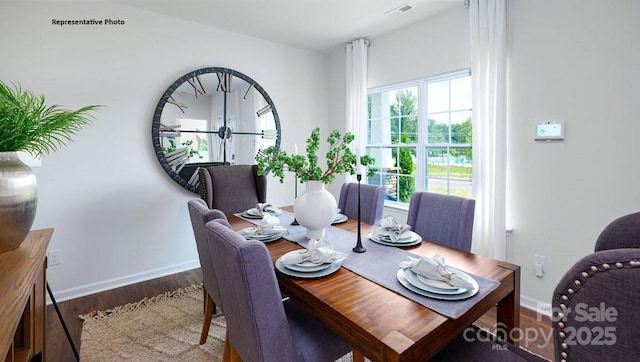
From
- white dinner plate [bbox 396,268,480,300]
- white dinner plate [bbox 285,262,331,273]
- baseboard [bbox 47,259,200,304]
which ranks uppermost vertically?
white dinner plate [bbox 285,262,331,273]

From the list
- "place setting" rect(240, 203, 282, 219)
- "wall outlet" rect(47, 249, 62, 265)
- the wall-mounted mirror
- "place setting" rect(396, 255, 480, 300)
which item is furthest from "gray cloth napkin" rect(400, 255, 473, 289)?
"wall outlet" rect(47, 249, 62, 265)

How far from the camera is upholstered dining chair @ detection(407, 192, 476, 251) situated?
68.6 inches

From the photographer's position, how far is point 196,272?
3.20 metres

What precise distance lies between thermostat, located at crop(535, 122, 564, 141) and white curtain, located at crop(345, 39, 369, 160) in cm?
184

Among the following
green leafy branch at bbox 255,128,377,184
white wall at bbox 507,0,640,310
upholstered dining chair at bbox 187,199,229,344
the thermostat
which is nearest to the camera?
upholstered dining chair at bbox 187,199,229,344

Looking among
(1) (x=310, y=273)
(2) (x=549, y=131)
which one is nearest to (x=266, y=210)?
(1) (x=310, y=273)

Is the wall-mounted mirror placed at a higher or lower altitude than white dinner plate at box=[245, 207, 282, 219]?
higher

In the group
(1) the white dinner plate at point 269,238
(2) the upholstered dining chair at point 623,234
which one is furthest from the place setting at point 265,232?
(2) the upholstered dining chair at point 623,234

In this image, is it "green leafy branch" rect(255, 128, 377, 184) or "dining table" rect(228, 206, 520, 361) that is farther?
"green leafy branch" rect(255, 128, 377, 184)

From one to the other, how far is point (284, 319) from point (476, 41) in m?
2.75

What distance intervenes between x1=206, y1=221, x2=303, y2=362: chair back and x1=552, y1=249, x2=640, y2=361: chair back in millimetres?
798

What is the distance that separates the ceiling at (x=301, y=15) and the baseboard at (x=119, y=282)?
2536 mm

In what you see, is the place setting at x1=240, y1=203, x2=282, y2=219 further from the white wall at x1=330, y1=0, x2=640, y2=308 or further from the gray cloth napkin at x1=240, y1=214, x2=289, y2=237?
the white wall at x1=330, y1=0, x2=640, y2=308

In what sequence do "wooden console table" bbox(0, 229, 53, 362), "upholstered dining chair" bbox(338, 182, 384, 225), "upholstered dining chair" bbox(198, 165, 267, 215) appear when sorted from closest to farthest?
"wooden console table" bbox(0, 229, 53, 362), "upholstered dining chair" bbox(338, 182, 384, 225), "upholstered dining chair" bbox(198, 165, 267, 215)
